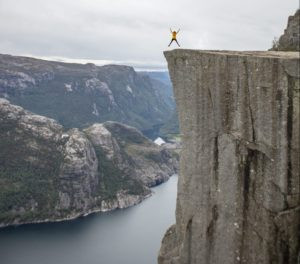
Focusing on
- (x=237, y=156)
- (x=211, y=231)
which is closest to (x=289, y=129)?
(x=237, y=156)

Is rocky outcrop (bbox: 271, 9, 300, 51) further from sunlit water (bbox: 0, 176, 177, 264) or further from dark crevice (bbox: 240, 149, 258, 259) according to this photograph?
sunlit water (bbox: 0, 176, 177, 264)

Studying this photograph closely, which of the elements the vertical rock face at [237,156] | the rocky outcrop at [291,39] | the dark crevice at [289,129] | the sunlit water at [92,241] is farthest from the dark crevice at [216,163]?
the sunlit water at [92,241]

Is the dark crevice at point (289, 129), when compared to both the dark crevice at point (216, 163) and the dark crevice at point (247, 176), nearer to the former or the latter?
the dark crevice at point (247, 176)

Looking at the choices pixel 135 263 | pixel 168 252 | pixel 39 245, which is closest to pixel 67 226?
pixel 39 245

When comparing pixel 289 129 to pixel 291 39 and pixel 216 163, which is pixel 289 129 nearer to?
pixel 216 163

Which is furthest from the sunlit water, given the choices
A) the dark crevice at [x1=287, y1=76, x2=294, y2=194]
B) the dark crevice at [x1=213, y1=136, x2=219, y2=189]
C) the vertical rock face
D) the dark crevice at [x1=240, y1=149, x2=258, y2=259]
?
the dark crevice at [x1=287, y1=76, x2=294, y2=194]
